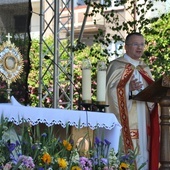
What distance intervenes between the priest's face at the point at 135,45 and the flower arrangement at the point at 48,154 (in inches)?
89.2

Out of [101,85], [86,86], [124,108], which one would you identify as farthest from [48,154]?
[124,108]

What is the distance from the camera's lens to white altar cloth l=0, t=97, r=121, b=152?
4011 millimetres

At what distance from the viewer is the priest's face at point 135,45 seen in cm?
606

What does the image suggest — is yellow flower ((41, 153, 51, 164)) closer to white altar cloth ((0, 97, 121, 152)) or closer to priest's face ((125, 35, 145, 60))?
white altar cloth ((0, 97, 121, 152))

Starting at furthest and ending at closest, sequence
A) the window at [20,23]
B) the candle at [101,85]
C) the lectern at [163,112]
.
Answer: the window at [20,23] → the lectern at [163,112] → the candle at [101,85]

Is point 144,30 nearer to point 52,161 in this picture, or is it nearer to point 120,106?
point 120,106

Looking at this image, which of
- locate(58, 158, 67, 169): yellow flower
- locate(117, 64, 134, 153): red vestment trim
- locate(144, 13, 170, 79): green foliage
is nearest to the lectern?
locate(117, 64, 134, 153): red vestment trim

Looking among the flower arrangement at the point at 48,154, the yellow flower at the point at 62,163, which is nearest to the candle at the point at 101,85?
the flower arrangement at the point at 48,154

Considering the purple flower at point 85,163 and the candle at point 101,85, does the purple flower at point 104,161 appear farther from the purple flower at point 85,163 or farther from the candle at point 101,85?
the candle at point 101,85

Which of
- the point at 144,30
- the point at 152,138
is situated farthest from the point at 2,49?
the point at 144,30

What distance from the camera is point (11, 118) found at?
3.96 m

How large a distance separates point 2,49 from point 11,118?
186 cm

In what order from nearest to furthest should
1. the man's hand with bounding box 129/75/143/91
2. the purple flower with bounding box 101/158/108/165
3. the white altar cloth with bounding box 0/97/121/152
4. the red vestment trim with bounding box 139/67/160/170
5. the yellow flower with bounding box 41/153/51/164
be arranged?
the yellow flower with bounding box 41/153/51/164 < the purple flower with bounding box 101/158/108/165 < the white altar cloth with bounding box 0/97/121/152 < the man's hand with bounding box 129/75/143/91 < the red vestment trim with bounding box 139/67/160/170

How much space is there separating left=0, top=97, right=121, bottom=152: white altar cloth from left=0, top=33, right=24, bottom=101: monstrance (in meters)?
1.46
